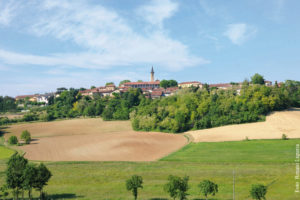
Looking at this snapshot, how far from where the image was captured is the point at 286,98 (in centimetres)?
9862

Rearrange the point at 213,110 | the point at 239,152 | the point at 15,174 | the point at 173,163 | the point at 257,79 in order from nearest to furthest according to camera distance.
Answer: the point at 15,174 → the point at 173,163 → the point at 239,152 → the point at 213,110 → the point at 257,79

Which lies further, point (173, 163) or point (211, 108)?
point (211, 108)

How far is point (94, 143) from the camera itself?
78.1 metres

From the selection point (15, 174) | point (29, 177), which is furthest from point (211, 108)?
point (15, 174)

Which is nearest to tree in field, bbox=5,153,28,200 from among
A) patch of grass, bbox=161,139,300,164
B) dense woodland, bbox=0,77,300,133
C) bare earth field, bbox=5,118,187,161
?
bare earth field, bbox=5,118,187,161

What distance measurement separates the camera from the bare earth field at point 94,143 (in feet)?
204

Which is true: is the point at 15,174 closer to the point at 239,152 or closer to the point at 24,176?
the point at 24,176

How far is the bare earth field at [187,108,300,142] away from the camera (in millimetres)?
73806

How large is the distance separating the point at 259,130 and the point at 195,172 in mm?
43323

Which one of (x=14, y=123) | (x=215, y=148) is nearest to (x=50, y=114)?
(x=14, y=123)

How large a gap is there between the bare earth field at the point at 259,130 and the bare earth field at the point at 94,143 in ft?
26.6

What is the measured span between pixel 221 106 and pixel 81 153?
54.1 m

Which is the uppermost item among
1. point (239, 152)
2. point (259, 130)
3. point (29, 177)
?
point (259, 130)

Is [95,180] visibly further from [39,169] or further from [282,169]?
[282,169]
